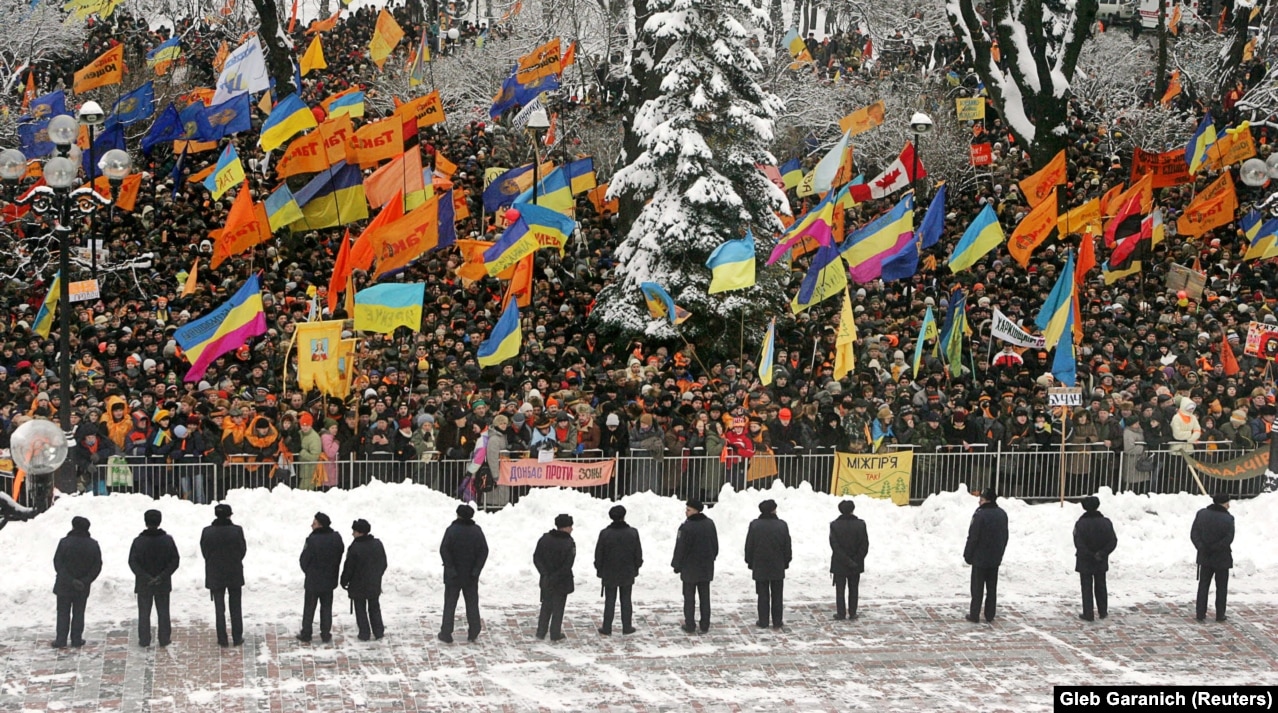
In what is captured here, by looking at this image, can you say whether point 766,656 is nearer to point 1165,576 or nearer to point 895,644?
point 895,644

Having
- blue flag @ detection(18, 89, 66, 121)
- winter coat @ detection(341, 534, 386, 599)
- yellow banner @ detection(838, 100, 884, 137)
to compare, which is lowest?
winter coat @ detection(341, 534, 386, 599)

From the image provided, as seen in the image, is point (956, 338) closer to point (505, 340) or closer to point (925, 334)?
point (925, 334)

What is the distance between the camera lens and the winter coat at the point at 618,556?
14453 mm

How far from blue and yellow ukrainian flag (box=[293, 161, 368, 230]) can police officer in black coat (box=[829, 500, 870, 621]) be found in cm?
1284

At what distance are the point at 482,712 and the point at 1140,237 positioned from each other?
16632 mm

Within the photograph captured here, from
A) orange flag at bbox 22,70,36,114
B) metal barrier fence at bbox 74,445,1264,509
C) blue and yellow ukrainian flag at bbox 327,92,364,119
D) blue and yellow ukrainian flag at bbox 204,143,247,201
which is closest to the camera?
metal barrier fence at bbox 74,445,1264,509

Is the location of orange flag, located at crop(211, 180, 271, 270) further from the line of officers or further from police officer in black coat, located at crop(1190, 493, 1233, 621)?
police officer in black coat, located at crop(1190, 493, 1233, 621)

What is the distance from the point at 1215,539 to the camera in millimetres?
15234

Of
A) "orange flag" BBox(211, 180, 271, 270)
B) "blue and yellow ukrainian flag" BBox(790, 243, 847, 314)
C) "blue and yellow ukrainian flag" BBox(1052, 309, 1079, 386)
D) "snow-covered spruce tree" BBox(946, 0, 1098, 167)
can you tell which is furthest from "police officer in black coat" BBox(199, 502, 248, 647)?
"snow-covered spruce tree" BBox(946, 0, 1098, 167)

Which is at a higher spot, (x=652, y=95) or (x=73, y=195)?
(x=652, y=95)

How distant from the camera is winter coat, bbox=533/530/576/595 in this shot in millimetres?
14281

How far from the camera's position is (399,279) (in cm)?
2600

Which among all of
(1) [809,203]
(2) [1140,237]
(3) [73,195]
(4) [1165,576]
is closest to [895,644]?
(4) [1165,576]

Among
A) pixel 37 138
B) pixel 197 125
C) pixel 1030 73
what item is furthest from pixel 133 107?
pixel 1030 73
